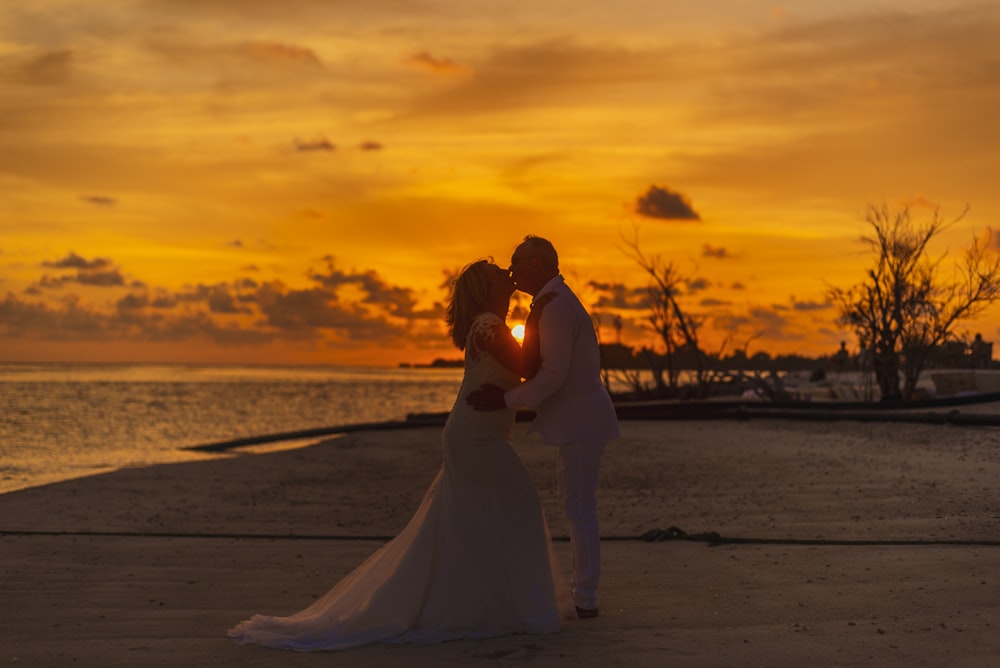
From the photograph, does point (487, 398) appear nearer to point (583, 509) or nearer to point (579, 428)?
point (579, 428)

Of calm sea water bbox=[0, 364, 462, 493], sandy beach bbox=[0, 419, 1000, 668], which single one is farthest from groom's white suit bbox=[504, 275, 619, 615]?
calm sea water bbox=[0, 364, 462, 493]

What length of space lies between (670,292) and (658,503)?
1874 centimetres

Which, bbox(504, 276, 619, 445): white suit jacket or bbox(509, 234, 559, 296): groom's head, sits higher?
bbox(509, 234, 559, 296): groom's head

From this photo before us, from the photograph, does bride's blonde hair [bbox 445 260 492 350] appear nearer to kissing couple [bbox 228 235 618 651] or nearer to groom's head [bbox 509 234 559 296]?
kissing couple [bbox 228 235 618 651]

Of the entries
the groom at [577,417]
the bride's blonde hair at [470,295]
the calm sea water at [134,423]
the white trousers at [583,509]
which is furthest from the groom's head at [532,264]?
the calm sea water at [134,423]

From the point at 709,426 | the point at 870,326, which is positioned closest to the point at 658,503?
the point at 709,426

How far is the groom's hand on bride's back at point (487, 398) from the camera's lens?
6.28 metres

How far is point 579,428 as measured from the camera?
21.3ft

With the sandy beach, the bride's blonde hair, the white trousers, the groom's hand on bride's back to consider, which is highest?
the bride's blonde hair

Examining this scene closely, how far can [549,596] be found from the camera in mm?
6238

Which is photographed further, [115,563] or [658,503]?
[658,503]

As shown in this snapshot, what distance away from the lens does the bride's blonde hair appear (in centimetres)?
632

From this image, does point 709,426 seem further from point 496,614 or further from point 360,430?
point 496,614

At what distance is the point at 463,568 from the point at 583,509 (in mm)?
802
